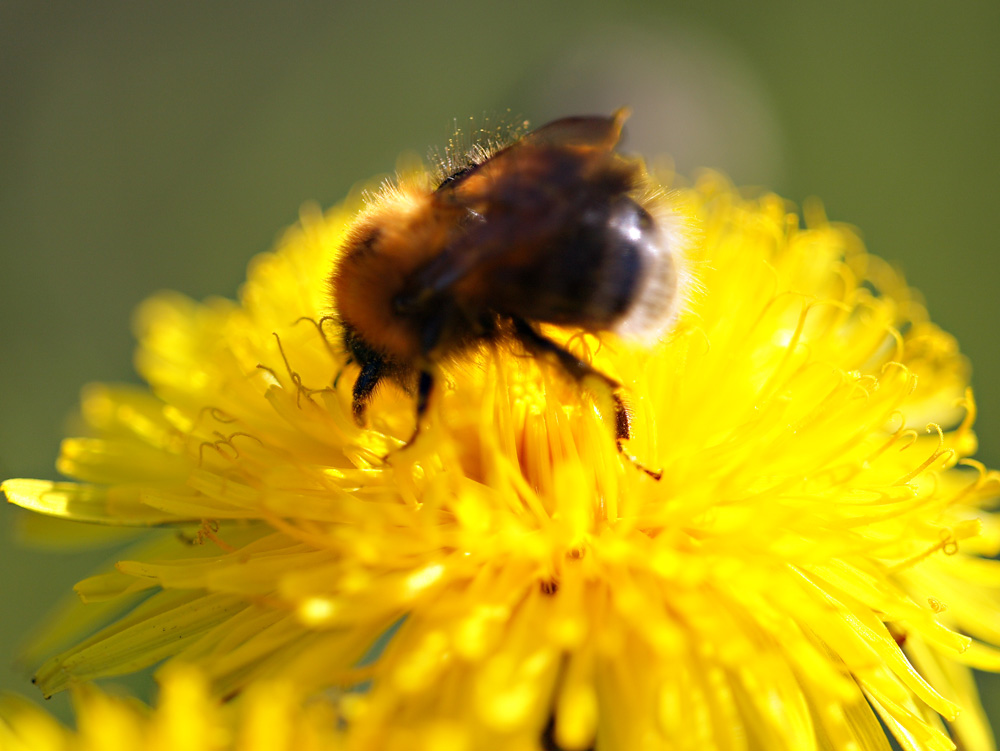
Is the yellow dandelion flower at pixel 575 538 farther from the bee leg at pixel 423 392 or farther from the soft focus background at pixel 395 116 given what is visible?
the soft focus background at pixel 395 116

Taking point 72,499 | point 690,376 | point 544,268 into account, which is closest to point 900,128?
point 690,376

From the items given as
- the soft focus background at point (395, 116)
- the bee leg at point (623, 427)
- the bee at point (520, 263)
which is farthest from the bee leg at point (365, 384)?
the soft focus background at point (395, 116)

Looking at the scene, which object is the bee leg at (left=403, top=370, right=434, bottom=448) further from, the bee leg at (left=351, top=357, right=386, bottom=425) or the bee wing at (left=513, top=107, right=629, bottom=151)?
the bee wing at (left=513, top=107, right=629, bottom=151)

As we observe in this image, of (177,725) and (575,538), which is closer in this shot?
(177,725)

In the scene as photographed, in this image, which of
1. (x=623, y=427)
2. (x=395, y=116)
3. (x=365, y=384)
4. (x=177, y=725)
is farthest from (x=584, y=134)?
(x=395, y=116)

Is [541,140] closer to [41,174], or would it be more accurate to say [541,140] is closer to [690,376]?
[690,376]

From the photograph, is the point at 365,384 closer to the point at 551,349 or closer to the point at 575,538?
the point at 551,349
